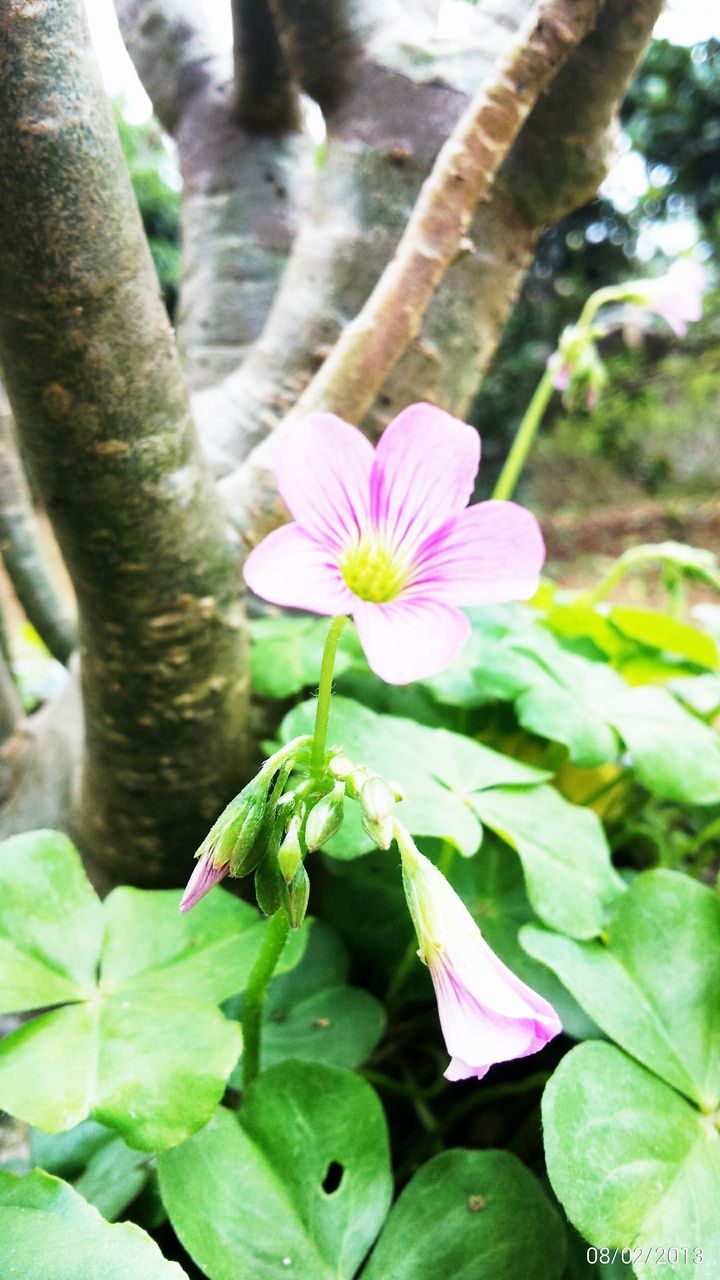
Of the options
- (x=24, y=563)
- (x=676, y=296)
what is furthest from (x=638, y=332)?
(x=24, y=563)

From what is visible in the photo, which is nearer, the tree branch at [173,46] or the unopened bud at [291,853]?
the unopened bud at [291,853]

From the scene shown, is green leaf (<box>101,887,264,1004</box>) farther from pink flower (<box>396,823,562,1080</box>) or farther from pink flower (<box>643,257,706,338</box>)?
pink flower (<box>643,257,706,338</box>)

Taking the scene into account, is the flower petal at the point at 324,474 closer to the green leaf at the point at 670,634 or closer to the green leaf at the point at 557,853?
the green leaf at the point at 557,853

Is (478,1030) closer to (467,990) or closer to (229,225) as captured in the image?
(467,990)

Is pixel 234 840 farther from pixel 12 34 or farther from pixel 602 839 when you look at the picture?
pixel 12 34

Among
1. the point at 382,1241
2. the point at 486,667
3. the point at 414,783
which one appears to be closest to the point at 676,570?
the point at 486,667

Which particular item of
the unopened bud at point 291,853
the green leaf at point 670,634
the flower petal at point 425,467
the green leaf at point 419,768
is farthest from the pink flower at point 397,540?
the green leaf at point 670,634
